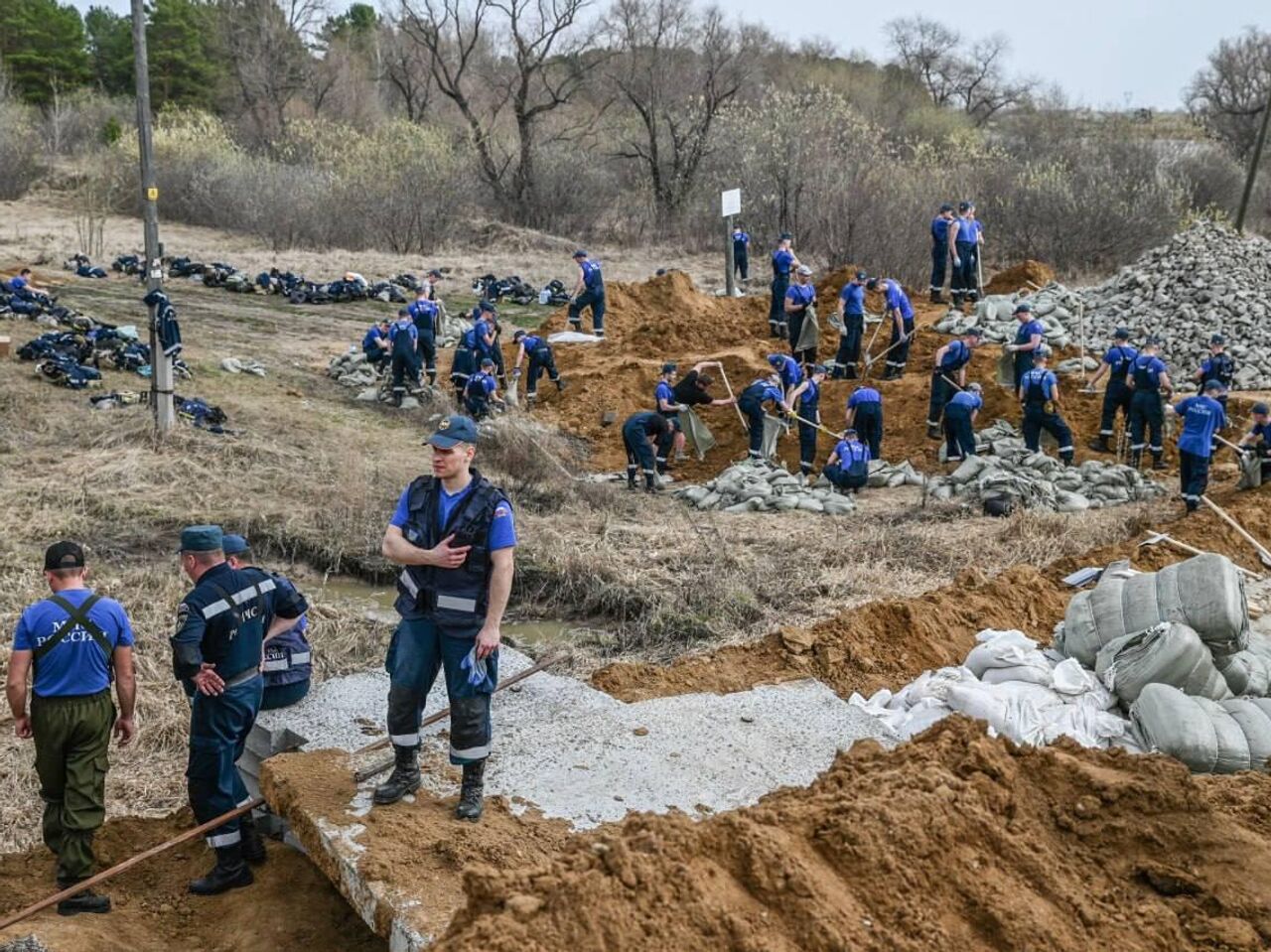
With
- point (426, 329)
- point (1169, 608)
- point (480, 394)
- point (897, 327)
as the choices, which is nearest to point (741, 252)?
point (897, 327)

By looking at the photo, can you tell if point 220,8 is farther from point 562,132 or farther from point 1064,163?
point 1064,163

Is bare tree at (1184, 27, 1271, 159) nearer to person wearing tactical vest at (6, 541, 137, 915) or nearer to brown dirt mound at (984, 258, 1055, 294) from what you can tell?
brown dirt mound at (984, 258, 1055, 294)

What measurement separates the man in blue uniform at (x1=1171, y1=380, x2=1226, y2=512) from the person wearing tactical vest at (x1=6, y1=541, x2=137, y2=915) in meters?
10.7

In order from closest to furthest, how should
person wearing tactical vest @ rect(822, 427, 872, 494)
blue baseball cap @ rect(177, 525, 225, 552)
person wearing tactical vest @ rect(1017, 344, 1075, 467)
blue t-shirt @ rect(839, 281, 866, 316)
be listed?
blue baseball cap @ rect(177, 525, 225, 552) → person wearing tactical vest @ rect(822, 427, 872, 494) → person wearing tactical vest @ rect(1017, 344, 1075, 467) → blue t-shirt @ rect(839, 281, 866, 316)

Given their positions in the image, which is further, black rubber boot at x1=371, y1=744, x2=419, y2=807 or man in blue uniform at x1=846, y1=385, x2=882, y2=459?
man in blue uniform at x1=846, y1=385, x2=882, y2=459

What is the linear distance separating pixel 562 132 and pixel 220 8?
16.9 metres

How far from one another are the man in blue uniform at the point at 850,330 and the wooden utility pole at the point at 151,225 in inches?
360

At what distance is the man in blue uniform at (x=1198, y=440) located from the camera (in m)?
12.6

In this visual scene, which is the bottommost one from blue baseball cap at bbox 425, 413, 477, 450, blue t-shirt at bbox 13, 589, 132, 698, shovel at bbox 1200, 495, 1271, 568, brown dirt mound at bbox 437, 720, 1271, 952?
shovel at bbox 1200, 495, 1271, 568

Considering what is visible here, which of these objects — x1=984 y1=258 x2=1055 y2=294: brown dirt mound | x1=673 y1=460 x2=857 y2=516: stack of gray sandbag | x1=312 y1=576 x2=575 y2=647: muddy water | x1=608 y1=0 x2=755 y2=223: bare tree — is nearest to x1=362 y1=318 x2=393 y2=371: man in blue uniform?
x1=673 y1=460 x2=857 y2=516: stack of gray sandbag

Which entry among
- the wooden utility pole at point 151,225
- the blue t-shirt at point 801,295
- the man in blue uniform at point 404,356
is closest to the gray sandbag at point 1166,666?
the wooden utility pole at point 151,225

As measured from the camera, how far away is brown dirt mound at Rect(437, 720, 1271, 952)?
3660 mm

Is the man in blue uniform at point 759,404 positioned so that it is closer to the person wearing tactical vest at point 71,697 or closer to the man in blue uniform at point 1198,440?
the man in blue uniform at point 1198,440

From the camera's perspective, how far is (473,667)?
5.01 m
